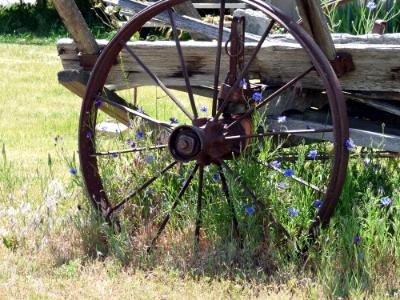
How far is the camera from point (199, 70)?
4.50 meters

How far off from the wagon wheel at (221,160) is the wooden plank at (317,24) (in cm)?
13

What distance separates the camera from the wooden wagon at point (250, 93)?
3.95 m

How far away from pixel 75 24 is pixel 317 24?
57.2 inches

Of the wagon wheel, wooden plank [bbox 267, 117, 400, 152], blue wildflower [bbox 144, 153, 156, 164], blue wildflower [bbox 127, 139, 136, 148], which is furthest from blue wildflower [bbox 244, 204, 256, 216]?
blue wildflower [bbox 127, 139, 136, 148]

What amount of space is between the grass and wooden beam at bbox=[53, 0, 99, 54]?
719 mm

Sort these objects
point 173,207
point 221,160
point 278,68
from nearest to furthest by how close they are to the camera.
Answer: point 221,160
point 278,68
point 173,207

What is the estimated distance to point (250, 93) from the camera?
4.18m

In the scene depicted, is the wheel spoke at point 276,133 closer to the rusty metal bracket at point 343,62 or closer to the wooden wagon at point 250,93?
the wooden wagon at point 250,93

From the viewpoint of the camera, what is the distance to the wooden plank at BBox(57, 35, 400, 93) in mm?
4016

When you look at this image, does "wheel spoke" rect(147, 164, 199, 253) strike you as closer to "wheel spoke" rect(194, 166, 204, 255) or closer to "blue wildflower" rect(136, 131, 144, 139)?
"wheel spoke" rect(194, 166, 204, 255)

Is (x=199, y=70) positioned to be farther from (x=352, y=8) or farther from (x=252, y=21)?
(x=352, y=8)

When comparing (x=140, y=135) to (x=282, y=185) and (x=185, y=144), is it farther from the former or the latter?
(x=282, y=185)

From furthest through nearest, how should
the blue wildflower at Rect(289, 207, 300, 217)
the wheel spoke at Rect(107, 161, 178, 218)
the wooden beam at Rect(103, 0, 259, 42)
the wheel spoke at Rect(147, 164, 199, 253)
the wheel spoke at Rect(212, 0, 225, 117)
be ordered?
the wooden beam at Rect(103, 0, 259, 42) → the wheel spoke at Rect(107, 161, 178, 218) → the wheel spoke at Rect(147, 164, 199, 253) → the wheel spoke at Rect(212, 0, 225, 117) → the blue wildflower at Rect(289, 207, 300, 217)

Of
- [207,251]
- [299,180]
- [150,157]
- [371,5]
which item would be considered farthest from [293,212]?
[371,5]
